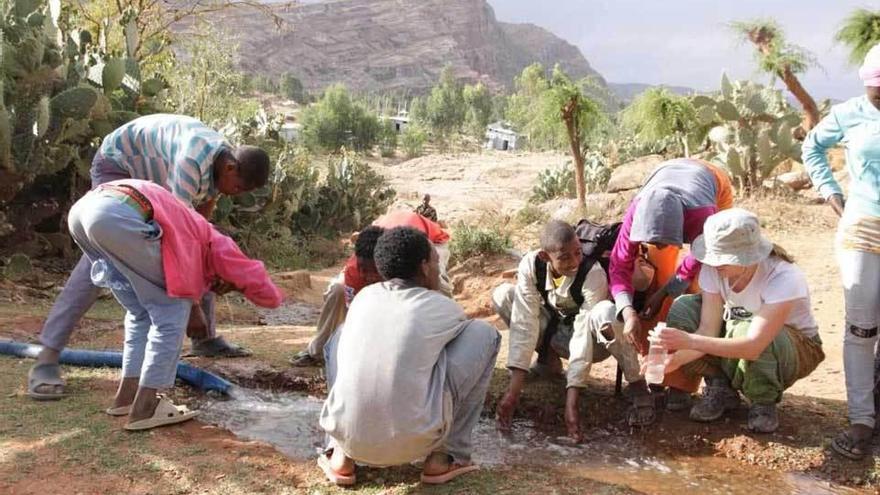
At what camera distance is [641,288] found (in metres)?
3.85

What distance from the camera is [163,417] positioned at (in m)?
3.20

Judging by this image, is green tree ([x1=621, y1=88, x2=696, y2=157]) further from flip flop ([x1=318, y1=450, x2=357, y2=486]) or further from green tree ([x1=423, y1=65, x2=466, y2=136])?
green tree ([x1=423, y1=65, x2=466, y2=136])

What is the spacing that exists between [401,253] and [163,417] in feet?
4.16

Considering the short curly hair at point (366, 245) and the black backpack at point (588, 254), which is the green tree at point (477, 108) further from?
the short curly hair at point (366, 245)

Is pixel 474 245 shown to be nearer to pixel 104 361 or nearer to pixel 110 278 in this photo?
pixel 104 361

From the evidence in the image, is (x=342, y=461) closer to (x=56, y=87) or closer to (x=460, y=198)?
(x=56, y=87)

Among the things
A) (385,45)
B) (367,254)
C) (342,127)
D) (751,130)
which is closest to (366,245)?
(367,254)

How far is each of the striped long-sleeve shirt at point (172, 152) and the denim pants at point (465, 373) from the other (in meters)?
1.20

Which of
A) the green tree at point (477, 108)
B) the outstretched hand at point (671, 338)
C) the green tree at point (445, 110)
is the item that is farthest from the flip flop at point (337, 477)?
the green tree at point (445, 110)

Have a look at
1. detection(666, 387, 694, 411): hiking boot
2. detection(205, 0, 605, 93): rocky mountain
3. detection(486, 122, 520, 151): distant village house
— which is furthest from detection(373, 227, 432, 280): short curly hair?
detection(205, 0, 605, 93): rocky mountain

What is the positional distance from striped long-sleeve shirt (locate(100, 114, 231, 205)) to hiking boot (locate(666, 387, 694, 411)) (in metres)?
2.40

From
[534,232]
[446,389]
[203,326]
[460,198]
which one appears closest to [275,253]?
[534,232]

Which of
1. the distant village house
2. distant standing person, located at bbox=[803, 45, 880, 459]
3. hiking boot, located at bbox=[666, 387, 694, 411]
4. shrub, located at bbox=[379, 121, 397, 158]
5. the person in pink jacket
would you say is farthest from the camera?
the distant village house

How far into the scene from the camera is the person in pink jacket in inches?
121
